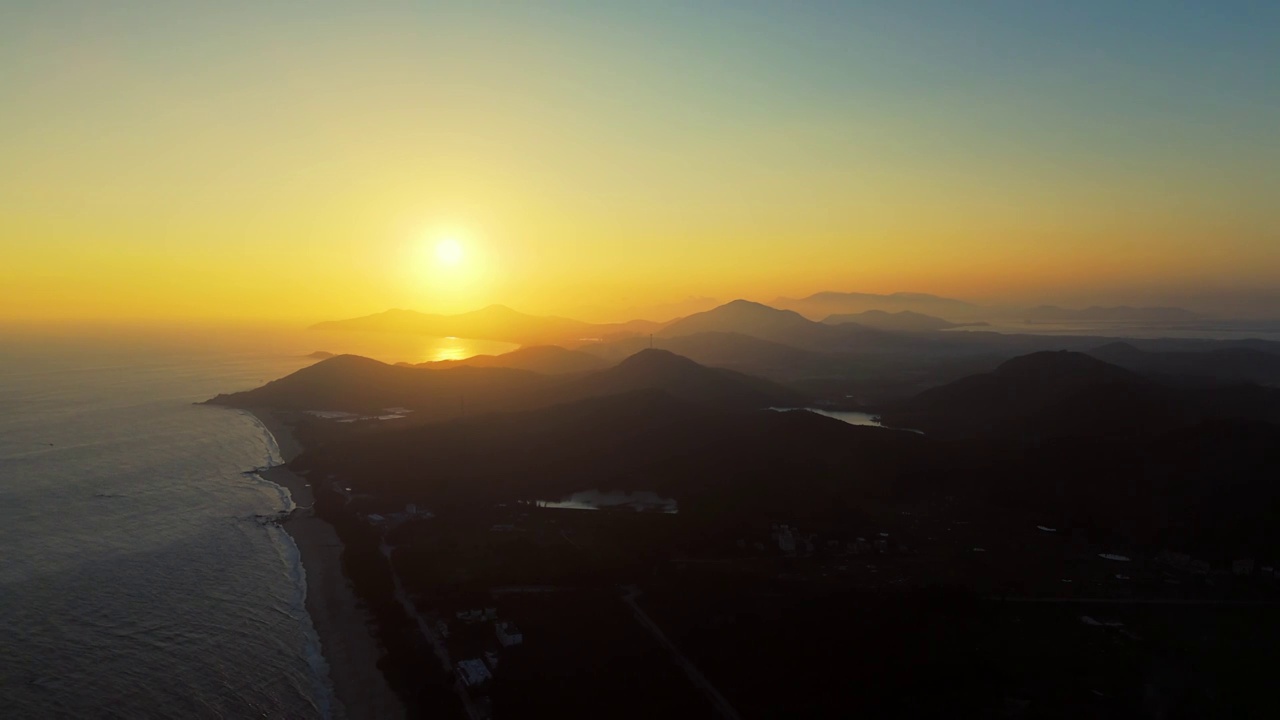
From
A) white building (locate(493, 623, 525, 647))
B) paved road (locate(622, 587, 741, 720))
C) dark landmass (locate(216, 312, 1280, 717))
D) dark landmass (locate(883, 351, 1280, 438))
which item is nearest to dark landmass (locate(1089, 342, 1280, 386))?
dark landmass (locate(883, 351, 1280, 438))

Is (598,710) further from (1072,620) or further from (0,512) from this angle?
(0,512)

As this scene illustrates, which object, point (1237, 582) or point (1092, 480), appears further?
point (1092, 480)

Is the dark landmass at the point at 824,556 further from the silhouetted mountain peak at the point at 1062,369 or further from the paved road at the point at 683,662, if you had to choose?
the silhouetted mountain peak at the point at 1062,369

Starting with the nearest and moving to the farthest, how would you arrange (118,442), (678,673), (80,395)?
1. (678,673)
2. (118,442)
3. (80,395)

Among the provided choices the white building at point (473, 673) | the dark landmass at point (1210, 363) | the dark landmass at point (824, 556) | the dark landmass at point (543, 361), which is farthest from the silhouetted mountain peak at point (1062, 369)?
the white building at point (473, 673)

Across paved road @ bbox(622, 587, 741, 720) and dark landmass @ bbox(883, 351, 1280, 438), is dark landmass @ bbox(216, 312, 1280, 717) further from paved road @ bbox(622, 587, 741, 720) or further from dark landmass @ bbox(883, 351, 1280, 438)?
dark landmass @ bbox(883, 351, 1280, 438)

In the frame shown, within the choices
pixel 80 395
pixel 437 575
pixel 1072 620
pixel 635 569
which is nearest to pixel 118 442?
pixel 80 395

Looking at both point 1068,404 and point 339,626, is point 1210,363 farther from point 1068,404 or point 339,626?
point 339,626

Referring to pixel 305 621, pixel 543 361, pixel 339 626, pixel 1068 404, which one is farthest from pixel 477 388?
pixel 1068 404
